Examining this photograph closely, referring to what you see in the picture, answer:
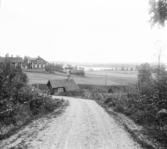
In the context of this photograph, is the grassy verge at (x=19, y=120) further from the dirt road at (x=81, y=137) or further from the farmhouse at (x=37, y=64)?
the farmhouse at (x=37, y=64)

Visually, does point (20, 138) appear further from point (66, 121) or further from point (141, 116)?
point (141, 116)

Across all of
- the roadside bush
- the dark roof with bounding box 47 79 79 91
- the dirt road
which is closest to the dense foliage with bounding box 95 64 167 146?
the dirt road

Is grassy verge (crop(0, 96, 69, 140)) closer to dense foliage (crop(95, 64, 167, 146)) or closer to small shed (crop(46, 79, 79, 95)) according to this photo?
dense foliage (crop(95, 64, 167, 146))

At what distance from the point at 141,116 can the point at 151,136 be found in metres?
3.23

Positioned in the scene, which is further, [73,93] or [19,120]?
[73,93]

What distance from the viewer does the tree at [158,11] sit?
8.18 m

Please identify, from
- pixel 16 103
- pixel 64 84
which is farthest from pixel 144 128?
pixel 64 84

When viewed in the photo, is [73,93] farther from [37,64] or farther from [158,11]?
[37,64]

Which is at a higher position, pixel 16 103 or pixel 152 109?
pixel 152 109

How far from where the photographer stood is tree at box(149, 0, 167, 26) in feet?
26.8

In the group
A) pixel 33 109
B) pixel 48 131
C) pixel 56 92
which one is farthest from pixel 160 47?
pixel 48 131

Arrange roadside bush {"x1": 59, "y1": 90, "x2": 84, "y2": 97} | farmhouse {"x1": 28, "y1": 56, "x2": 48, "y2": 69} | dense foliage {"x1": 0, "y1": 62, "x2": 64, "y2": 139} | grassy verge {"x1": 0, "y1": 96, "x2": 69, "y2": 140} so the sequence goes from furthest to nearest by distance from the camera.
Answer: farmhouse {"x1": 28, "y1": 56, "x2": 48, "y2": 69} < roadside bush {"x1": 59, "y1": 90, "x2": 84, "y2": 97} < dense foliage {"x1": 0, "y1": 62, "x2": 64, "y2": 139} < grassy verge {"x1": 0, "y1": 96, "x2": 69, "y2": 140}

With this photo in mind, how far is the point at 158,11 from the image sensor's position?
8.36 meters

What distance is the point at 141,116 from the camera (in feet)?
40.3
